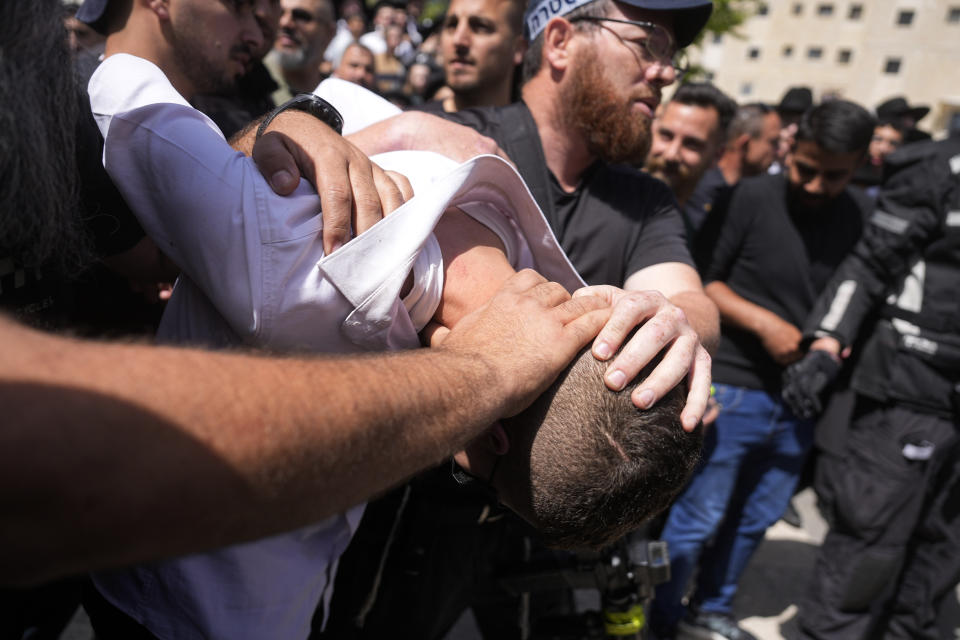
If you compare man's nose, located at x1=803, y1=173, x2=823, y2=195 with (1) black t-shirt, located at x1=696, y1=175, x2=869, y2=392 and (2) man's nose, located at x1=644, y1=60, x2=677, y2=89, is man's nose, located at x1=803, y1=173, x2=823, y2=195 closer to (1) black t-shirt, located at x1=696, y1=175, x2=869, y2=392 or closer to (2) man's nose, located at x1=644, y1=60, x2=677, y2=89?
(1) black t-shirt, located at x1=696, y1=175, x2=869, y2=392

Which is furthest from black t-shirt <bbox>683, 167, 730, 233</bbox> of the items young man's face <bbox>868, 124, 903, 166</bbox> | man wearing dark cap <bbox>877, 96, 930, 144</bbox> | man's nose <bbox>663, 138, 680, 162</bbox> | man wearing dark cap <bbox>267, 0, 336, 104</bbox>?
man wearing dark cap <bbox>877, 96, 930, 144</bbox>

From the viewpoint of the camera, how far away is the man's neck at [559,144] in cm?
225

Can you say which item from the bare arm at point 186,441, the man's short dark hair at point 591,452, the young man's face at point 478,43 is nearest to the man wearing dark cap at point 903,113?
the young man's face at point 478,43

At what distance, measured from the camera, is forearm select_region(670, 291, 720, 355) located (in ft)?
6.21

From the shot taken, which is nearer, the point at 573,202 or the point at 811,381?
the point at 573,202

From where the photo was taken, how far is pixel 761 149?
5.54m

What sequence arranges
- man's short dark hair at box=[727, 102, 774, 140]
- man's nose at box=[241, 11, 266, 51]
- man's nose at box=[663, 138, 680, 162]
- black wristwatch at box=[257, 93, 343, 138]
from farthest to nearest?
man's short dark hair at box=[727, 102, 774, 140] < man's nose at box=[663, 138, 680, 162] < man's nose at box=[241, 11, 266, 51] < black wristwatch at box=[257, 93, 343, 138]

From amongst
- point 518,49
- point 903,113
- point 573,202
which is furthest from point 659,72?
point 903,113

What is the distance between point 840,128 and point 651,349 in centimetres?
277

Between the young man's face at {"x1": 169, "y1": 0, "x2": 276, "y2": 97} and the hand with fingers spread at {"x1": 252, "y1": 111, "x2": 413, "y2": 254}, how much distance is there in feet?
3.80

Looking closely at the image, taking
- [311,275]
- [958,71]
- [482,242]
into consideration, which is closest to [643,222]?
[482,242]

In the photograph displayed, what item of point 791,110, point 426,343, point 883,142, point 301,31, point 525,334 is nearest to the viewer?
point 525,334

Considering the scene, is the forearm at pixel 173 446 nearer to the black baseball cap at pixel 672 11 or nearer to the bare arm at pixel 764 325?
the black baseball cap at pixel 672 11

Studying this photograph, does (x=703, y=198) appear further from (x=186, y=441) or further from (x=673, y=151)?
(x=186, y=441)
